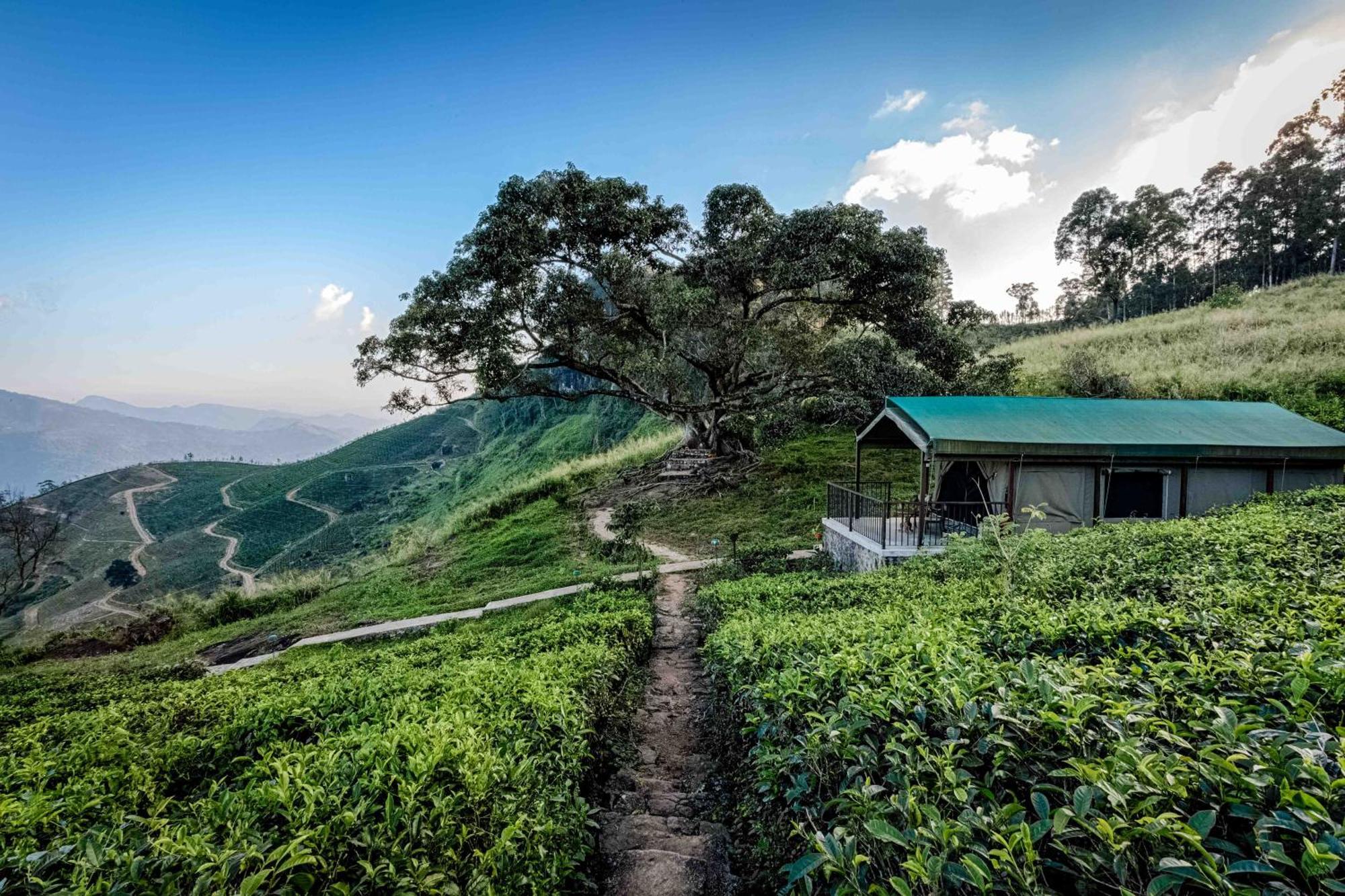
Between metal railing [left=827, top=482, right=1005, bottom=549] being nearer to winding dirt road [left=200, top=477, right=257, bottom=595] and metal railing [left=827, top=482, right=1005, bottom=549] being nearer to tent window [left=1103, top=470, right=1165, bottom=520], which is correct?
tent window [left=1103, top=470, right=1165, bottom=520]

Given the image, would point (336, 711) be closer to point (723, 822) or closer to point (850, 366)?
point (723, 822)

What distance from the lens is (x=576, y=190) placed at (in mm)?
18734

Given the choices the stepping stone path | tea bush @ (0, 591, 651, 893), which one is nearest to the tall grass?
the stepping stone path

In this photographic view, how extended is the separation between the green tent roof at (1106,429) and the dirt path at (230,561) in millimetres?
35664

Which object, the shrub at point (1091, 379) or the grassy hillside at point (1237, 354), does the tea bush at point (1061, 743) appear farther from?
the shrub at point (1091, 379)

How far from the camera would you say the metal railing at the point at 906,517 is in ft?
37.2

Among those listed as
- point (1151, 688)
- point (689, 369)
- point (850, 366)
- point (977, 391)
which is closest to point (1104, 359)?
point (977, 391)

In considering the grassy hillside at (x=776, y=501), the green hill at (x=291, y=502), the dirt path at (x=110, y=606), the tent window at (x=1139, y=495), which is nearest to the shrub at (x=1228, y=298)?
the grassy hillside at (x=776, y=501)

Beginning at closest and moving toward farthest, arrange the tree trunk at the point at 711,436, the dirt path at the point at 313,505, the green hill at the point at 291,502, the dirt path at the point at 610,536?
the dirt path at the point at 610,536
the tree trunk at the point at 711,436
the green hill at the point at 291,502
the dirt path at the point at 313,505

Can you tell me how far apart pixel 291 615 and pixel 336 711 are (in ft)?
47.8

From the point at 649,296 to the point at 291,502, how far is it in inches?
1884

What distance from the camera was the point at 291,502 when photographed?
168 ft

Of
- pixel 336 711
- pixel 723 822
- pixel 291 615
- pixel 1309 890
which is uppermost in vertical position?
pixel 1309 890

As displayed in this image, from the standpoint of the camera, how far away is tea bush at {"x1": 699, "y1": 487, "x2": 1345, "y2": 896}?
152 centimetres
